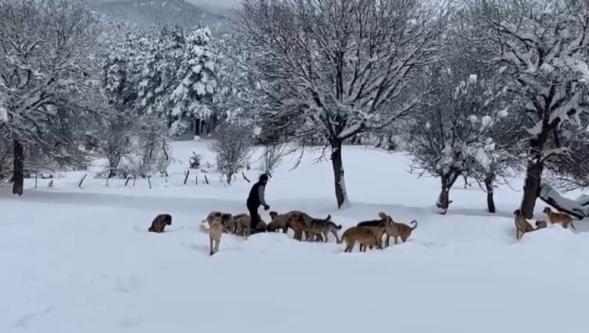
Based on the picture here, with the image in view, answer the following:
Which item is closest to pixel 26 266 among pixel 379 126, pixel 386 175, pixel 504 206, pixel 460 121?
pixel 379 126

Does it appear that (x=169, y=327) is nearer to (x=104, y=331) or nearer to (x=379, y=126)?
(x=104, y=331)

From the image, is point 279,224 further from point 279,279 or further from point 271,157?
point 271,157

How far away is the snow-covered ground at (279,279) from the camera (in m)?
6.90

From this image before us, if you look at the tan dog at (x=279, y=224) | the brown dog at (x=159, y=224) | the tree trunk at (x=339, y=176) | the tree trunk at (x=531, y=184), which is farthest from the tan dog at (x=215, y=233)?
the tree trunk at (x=531, y=184)

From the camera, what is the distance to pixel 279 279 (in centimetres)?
888

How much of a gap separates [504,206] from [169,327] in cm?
1802

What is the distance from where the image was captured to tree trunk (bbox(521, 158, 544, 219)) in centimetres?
1692

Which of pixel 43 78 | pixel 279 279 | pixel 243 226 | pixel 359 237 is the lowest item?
pixel 279 279

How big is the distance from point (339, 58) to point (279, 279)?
34.0 ft

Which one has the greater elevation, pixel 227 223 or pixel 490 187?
pixel 490 187

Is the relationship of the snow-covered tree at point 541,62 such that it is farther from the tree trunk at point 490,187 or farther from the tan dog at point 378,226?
the tan dog at point 378,226

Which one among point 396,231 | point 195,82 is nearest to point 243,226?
point 396,231

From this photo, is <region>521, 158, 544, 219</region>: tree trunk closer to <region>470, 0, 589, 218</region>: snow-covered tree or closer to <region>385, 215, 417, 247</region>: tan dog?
<region>470, 0, 589, 218</region>: snow-covered tree

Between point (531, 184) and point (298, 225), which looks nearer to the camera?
point (298, 225)
